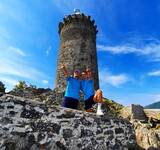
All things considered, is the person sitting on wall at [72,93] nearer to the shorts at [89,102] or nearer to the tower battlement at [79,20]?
the shorts at [89,102]

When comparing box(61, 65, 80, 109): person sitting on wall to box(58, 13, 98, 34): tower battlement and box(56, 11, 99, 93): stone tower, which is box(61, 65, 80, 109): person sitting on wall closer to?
box(56, 11, 99, 93): stone tower

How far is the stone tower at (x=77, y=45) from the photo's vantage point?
77.2ft

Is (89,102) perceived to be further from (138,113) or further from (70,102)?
(138,113)

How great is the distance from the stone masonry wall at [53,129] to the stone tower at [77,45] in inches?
631

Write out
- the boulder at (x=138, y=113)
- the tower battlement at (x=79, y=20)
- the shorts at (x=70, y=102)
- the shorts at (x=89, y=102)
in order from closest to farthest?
the shorts at (x=70, y=102) < the shorts at (x=89, y=102) < the boulder at (x=138, y=113) < the tower battlement at (x=79, y=20)

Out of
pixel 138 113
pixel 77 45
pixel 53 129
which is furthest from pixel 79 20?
pixel 53 129

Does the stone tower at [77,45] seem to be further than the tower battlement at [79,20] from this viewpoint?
No

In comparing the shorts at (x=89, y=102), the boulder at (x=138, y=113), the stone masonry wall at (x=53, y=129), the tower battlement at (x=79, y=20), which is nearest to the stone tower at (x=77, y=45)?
the tower battlement at (x=79, y=20)

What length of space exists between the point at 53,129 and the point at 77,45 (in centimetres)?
1932

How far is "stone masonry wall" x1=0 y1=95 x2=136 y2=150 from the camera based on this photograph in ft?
16.9

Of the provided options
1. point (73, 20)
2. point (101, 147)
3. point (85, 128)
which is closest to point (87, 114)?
point (85, 128)

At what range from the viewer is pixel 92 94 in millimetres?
7727

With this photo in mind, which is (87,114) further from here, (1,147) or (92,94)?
(1,147)

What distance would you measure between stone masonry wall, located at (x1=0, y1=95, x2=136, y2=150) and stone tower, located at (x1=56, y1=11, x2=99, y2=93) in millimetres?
16030
